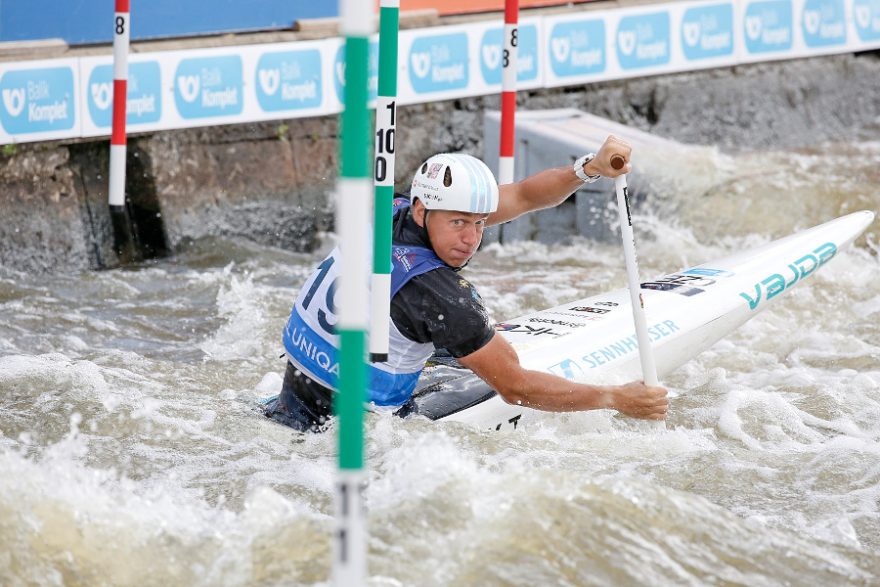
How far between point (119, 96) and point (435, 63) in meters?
2.70

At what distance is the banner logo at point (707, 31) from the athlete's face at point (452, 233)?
6.23m

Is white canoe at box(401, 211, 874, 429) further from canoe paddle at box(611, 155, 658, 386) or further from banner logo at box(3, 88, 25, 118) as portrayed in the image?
banner logo at box(3, 88, 25, 118)

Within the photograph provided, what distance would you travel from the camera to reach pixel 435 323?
3.62m

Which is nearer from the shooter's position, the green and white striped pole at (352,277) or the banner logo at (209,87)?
the green and white striped pole at (352,277)

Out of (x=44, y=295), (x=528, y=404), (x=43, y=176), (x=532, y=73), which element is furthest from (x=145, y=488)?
(x=532, y=73)

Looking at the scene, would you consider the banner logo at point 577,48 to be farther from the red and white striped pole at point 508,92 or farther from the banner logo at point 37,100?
the banner logo at point 37,100

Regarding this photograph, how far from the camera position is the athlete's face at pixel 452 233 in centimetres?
367

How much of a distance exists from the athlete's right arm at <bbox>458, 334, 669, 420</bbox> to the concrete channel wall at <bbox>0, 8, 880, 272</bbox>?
161 inches

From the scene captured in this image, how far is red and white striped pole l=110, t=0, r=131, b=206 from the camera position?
5926mm

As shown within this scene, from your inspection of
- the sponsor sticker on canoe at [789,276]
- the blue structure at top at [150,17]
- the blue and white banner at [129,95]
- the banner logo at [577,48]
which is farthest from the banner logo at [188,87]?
the sponsor sticker on canoe at [789,276]

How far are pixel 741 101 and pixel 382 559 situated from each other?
793 centimetres

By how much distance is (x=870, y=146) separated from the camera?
9.98 m

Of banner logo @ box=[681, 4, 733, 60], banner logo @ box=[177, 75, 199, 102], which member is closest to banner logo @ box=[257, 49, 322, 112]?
banner logo @ box=[177, 75, 199, 102]

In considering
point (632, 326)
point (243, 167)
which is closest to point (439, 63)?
point (243, 167)
